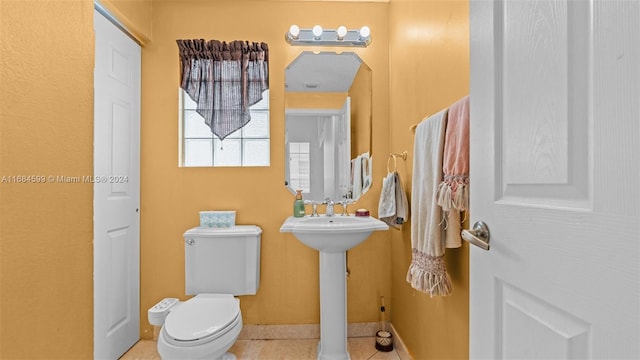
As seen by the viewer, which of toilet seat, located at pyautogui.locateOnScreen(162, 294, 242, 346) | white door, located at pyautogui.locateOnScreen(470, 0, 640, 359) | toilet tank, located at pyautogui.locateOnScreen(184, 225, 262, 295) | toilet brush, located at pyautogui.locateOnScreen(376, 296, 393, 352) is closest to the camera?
white door, located at pyautogui.locateOnScreen(470, 0, 640, 359)

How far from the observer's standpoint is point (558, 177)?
55cm

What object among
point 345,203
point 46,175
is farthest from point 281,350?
point 46,175

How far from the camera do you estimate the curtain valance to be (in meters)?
2.18

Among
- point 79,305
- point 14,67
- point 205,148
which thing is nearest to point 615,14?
point 14,67

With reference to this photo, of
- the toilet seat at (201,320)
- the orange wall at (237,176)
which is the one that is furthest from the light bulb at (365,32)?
the toilet seat at (201,320)

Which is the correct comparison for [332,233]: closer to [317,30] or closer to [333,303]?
[333,303]

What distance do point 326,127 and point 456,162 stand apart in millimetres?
1293

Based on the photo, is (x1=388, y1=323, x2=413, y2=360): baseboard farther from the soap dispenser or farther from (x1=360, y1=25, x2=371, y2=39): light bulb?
(x1=360, y1=25, x2=371, y2=39): light bulb

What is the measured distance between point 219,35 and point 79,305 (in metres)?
1.77

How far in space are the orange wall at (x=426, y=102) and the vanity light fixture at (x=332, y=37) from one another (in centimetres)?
19

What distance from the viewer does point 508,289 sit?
2.25ft

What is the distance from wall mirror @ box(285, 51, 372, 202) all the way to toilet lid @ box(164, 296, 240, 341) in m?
0.84

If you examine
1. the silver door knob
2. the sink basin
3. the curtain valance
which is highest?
the curtain valance

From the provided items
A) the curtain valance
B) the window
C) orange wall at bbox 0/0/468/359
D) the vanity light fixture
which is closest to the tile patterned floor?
orange wall at bbox 0/0/468/359
